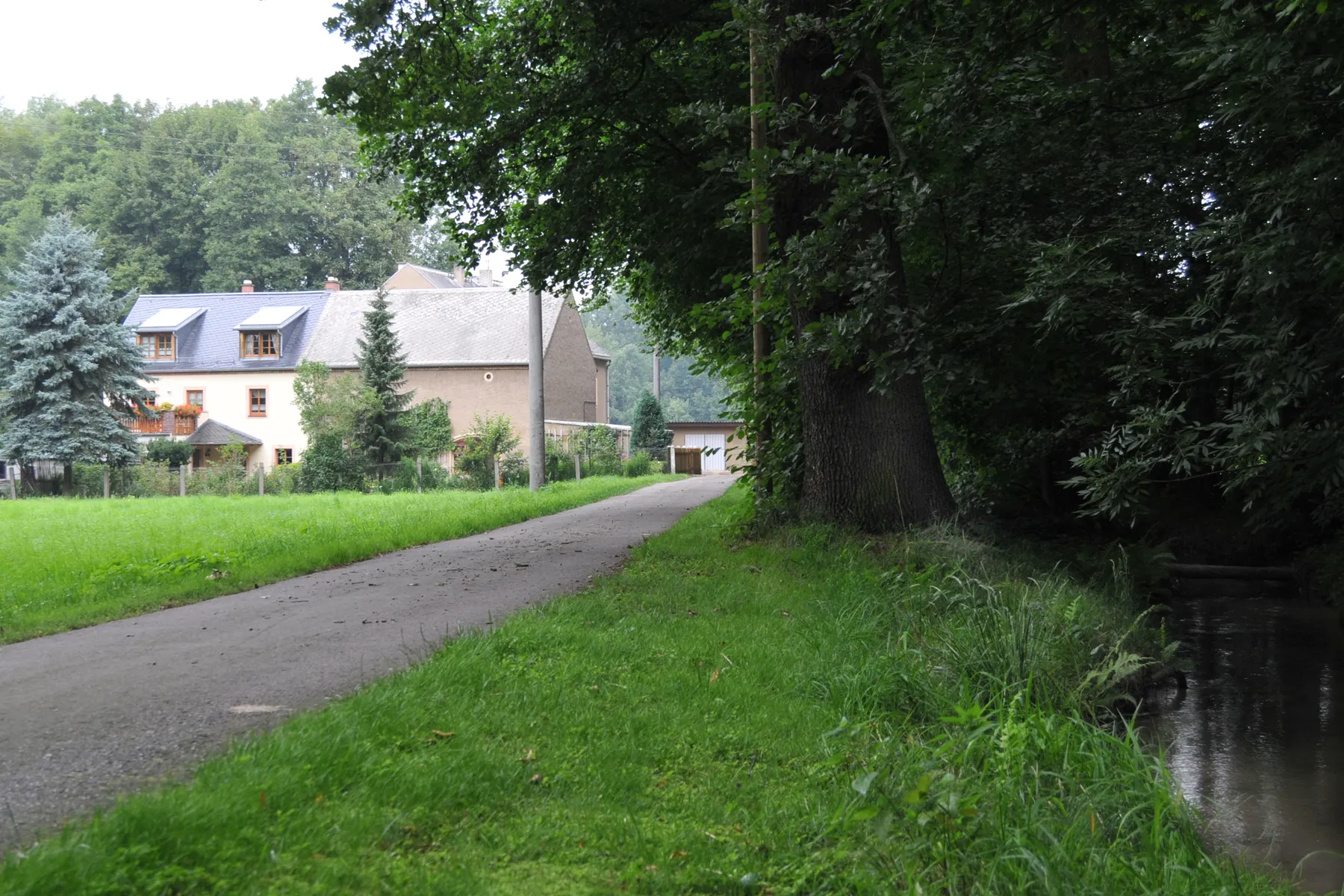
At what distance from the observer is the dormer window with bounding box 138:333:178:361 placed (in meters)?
53.0

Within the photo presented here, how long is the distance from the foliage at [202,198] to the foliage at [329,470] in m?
33.4

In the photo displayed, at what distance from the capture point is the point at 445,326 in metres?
52.4

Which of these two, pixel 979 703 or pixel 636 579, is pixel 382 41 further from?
pixel 979 703

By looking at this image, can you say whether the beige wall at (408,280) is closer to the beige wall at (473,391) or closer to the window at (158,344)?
the window at (158,344)

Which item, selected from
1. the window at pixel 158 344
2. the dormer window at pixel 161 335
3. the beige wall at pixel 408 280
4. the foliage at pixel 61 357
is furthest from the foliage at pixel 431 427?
the beige wall at pixel 408 280

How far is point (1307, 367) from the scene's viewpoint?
26.7 feet

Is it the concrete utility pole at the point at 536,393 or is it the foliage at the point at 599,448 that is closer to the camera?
the concrete utility pole at the point at 536,393

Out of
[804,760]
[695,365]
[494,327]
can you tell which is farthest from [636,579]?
[494,327]

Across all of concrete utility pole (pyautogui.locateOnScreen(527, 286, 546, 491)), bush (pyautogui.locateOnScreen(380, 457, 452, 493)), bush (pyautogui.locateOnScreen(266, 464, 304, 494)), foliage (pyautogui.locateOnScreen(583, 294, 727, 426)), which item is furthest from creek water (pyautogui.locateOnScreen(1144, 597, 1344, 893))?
foliage (pyautogui.locateOnScreen(583, 294, 727, 426))

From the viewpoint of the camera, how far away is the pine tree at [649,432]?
57844 millimetres

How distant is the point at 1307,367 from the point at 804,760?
5472 millimetres

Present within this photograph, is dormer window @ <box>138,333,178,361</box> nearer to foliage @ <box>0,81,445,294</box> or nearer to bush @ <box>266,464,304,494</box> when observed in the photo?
foliage @ <box>0,81,445,294</box>

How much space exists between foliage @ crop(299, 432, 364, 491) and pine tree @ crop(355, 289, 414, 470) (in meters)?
2.44

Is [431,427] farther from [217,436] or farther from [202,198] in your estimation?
[202,198]
